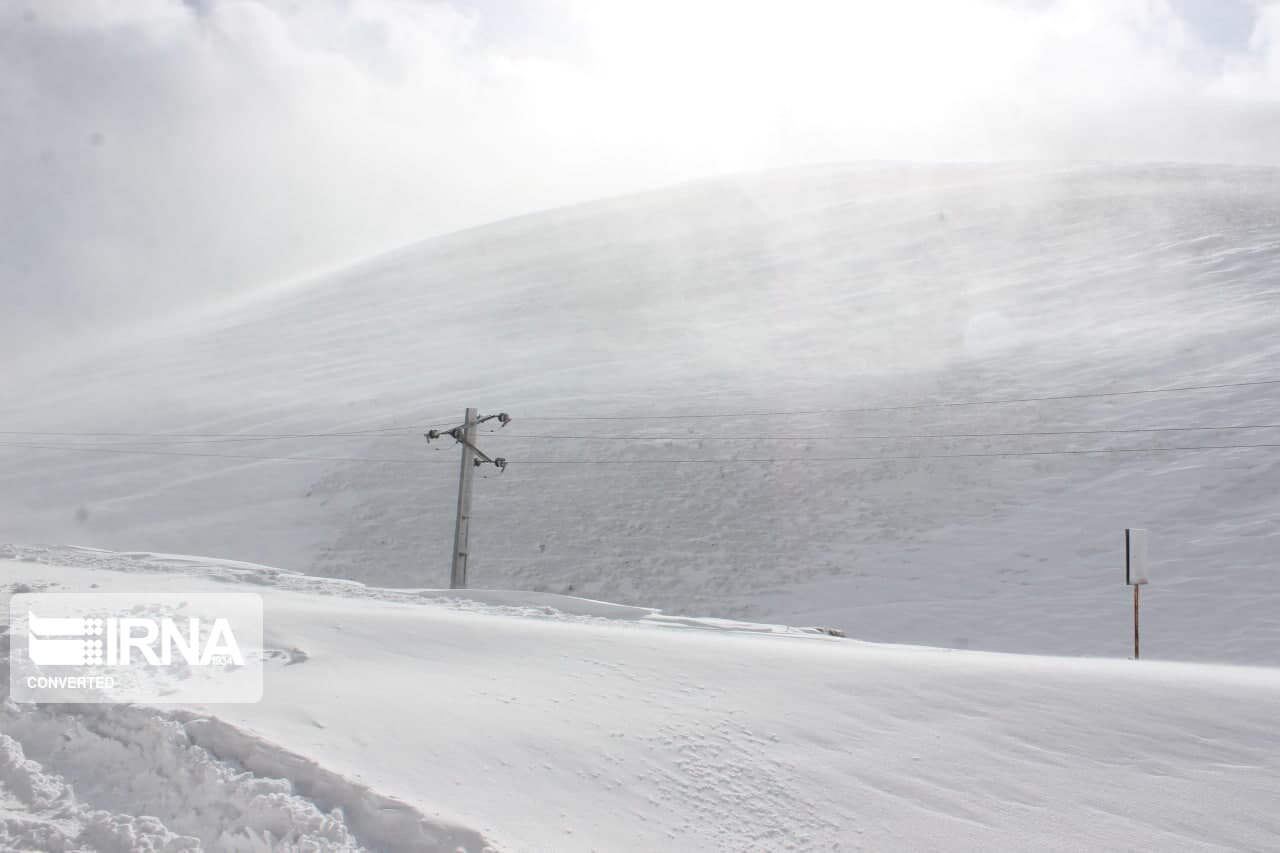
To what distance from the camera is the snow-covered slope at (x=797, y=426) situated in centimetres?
1916

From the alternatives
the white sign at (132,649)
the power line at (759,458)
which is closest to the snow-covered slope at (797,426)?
the power line at (759,458)

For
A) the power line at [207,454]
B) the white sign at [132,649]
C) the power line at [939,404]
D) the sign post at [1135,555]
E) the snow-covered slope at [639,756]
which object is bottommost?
the snow-covered slope at [639,756]

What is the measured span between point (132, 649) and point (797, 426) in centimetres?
2257

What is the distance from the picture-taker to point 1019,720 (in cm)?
529

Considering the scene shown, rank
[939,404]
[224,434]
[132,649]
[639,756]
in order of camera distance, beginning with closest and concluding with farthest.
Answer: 1. [639,756]
2. [132,649]
3. [939,404]
4. [224,434]

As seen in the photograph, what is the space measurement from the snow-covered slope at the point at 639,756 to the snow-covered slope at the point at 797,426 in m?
11.7

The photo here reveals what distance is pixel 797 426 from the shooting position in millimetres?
26672

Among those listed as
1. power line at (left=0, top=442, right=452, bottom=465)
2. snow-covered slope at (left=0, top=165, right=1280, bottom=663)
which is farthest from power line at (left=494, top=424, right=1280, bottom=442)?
power line at (left=0, top=442, right=452, bottom=465)

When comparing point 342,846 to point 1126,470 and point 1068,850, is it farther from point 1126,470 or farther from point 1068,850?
point 1126,470

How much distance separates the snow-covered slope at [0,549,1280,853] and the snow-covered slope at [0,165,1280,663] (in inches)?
462

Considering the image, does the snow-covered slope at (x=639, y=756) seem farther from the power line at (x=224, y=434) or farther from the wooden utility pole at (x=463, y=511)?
the power line at (x=224, y=434)

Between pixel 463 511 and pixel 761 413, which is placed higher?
pixel 761 413

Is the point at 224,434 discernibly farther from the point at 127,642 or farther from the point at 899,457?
the point at 127,642

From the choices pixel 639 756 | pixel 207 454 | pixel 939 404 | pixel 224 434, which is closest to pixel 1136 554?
pixel 639 756
